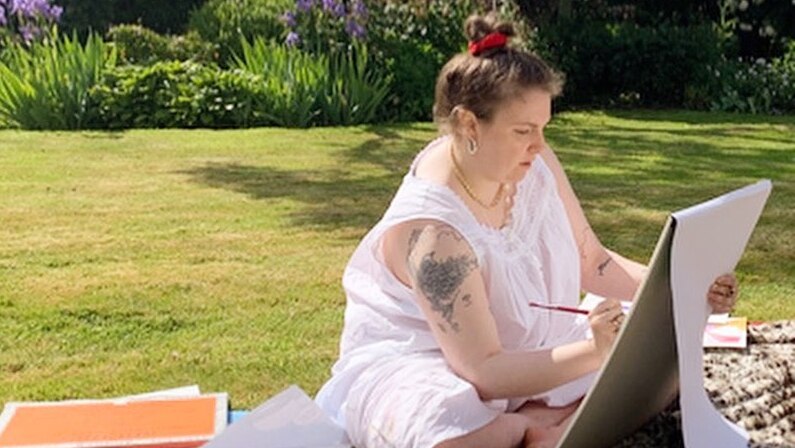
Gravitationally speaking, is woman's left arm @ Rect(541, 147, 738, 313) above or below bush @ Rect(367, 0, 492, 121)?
above

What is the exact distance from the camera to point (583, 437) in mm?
2656

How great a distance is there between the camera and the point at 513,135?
9.33 feet

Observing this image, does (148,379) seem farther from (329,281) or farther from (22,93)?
(22,93)

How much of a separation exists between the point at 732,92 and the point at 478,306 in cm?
1064

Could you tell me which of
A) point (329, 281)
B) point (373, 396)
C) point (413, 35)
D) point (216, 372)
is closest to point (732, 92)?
point (413, 35)

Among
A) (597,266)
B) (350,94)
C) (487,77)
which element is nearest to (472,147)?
(487,77)

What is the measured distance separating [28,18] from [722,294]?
9740mm

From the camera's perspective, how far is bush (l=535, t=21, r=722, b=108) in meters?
12.9

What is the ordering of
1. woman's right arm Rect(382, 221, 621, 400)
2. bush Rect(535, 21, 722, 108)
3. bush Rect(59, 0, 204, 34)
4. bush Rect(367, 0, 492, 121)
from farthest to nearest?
bush Rect(59, 0, 204, 34) < bush Rect(535, 21, 722, 108) < bush Rect(367, 0, 492, 121) < woman's right arm Rect(382, 221, 621, 400)

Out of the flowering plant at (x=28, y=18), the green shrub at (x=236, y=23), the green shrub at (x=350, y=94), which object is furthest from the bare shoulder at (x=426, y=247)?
the green shrub at (x=236, y=23)

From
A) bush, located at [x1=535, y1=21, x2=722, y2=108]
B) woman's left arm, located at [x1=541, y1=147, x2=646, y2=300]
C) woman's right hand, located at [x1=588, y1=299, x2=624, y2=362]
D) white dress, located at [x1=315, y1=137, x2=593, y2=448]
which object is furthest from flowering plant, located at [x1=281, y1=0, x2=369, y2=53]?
woman's right hand, located at [x1=588, y1=299, x2=624, y2=362]

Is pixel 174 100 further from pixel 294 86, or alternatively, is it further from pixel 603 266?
pixel 603 266

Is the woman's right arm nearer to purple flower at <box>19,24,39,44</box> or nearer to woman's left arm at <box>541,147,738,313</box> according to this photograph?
woman's left arm at <box>541,147,738,313</box>

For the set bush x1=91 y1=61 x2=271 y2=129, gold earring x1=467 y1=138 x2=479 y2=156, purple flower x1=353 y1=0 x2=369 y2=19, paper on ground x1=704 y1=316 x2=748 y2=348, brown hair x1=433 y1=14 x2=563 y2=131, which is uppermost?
brown hair x1=433 y1=14 x2=563 y2=131
